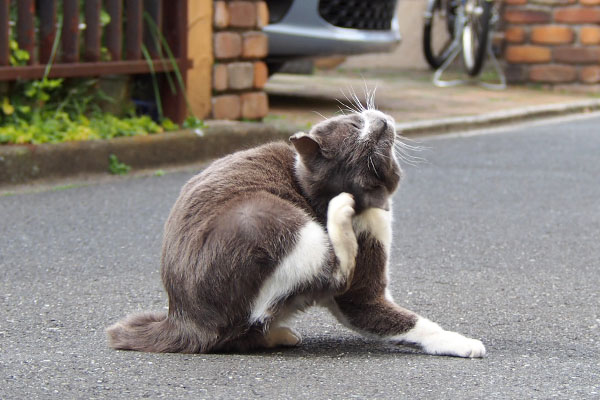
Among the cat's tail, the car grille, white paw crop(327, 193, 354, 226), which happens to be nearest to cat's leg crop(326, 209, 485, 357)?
white paw crop(327, 193, 354, 226)

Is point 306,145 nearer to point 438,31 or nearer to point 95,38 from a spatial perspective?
point 95,38

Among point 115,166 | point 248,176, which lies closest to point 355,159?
Answer: point 248,176

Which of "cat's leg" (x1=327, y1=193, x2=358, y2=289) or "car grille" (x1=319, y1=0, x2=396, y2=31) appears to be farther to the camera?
A: "car grille" (x1=319, y1=0, x2=396, y2=31)

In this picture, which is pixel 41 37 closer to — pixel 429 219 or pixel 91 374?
pixel 429 219

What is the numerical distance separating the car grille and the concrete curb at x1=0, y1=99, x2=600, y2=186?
1153 mm

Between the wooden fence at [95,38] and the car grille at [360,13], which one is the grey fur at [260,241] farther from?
the car grille at [360,13]

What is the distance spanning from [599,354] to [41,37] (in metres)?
4.20

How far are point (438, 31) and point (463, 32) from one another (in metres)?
1.92

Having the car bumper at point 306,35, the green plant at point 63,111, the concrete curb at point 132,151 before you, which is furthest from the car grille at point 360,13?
the green plant at point 63,111

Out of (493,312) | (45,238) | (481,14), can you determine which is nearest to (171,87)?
(45,238)

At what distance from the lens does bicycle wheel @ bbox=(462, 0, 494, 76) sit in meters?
10.5

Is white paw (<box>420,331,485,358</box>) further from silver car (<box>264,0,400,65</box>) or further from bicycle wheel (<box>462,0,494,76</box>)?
bicycle wheel (<box>462,0,494,76</box>)

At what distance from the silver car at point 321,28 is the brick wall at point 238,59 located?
77 cm

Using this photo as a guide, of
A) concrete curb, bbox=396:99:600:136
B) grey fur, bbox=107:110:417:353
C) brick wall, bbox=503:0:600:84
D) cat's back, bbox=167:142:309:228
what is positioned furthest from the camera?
brick wall, bbox=503:0:600:84
